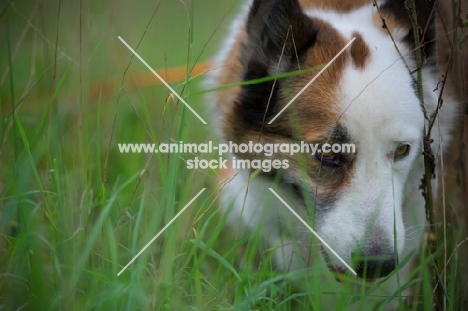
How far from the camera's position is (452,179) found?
2.62 m

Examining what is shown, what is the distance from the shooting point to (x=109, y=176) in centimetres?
231

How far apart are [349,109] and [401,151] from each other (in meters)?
0.24

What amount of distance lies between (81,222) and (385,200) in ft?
3.19

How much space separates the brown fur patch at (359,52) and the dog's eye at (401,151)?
30 cm

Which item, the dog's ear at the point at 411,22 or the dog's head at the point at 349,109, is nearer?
the dog's head at the point at 349,109

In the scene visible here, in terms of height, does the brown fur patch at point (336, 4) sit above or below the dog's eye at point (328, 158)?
above

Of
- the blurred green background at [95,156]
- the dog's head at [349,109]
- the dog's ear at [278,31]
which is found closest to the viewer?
the blurred green background at [95,156]

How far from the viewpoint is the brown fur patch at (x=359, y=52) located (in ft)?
7.33

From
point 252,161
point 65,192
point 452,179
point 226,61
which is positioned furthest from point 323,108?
point 65,192

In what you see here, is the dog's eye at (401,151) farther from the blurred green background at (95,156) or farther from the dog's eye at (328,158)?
the blurred green background at (95,156)

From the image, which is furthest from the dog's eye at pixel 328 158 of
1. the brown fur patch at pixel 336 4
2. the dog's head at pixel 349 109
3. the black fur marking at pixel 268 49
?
the brown fur patch at pixel 336 4

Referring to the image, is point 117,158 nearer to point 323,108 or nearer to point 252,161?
point 252,161

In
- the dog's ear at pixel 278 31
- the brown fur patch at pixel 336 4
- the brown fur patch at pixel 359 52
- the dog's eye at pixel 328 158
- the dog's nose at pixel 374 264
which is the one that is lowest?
the dog's nose at pixel 374 264

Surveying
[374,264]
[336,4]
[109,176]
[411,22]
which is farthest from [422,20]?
[109,176]
